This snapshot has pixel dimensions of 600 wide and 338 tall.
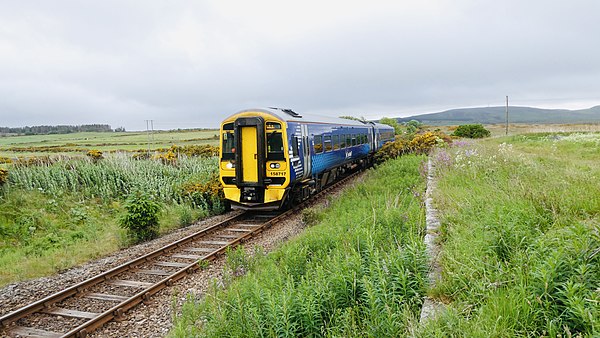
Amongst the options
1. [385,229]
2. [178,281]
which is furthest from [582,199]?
[178,281]

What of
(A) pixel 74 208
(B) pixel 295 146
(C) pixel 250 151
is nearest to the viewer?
(C) pixel 250 151

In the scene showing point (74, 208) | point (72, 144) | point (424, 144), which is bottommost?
point (74, 208)

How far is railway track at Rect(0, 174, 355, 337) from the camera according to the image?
502 centimetres

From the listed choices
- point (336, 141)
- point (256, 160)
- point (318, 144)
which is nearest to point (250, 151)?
point (256, 160)

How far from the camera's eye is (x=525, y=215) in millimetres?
4066

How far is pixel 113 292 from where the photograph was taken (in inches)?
239

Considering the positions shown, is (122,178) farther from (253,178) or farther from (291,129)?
(291,129)

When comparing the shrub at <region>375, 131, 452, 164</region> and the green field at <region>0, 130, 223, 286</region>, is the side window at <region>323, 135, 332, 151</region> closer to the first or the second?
the green field at <region>0, 130, 223, 286</region>

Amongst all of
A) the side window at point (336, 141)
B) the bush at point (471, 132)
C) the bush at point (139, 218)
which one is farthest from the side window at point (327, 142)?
the bush at point (471, 132)

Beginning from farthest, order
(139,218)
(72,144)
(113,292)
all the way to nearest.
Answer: (72,144), (139,218), (113,292)

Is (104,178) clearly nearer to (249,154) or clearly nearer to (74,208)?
(74,208)

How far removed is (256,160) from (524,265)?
8.30m

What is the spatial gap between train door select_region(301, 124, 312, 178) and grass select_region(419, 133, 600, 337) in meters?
6.64

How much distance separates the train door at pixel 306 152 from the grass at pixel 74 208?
3236 mm
